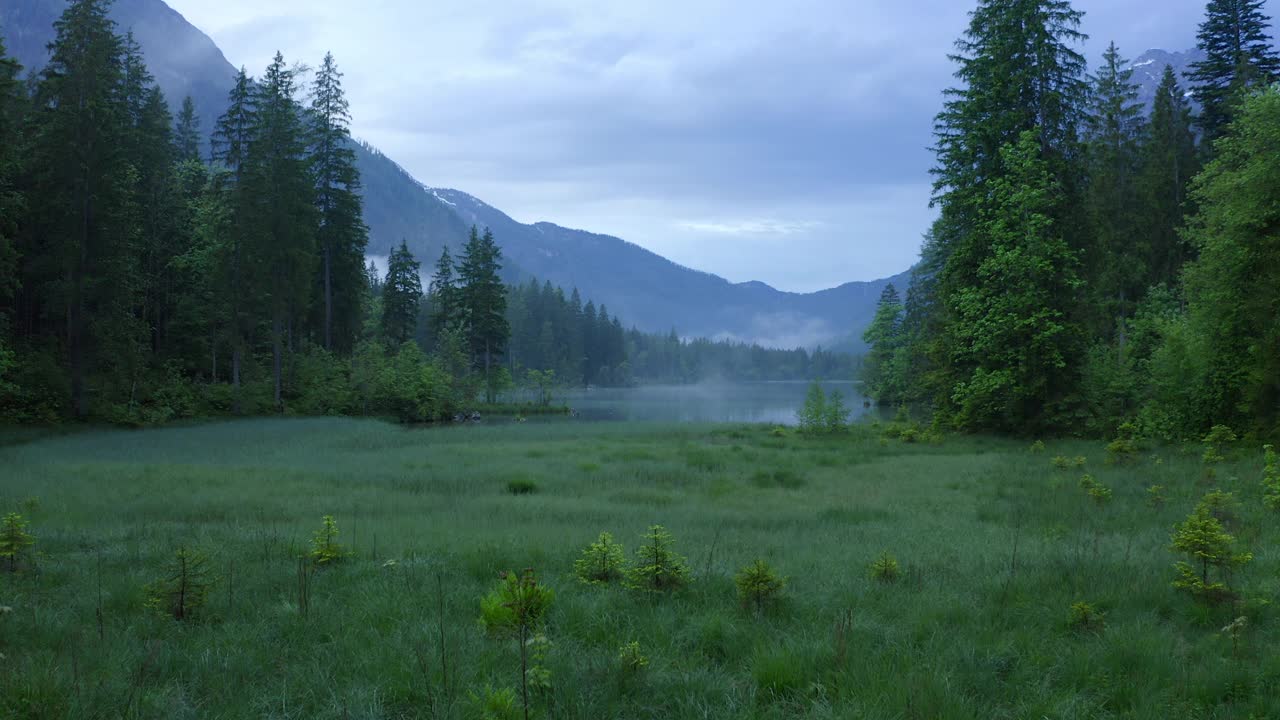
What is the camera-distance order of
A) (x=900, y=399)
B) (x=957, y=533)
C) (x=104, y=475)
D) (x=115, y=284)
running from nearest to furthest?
(x=957, y=533), (x=104, y=475), (x=115, y=284), (x=900, y=399)

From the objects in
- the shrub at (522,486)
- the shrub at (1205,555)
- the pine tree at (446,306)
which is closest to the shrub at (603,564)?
the shrub at (1205,555)

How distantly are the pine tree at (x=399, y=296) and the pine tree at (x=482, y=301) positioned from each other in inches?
213

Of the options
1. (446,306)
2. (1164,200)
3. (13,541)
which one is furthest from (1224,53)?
(446,306)

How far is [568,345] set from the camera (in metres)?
121

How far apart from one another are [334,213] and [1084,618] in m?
53.0

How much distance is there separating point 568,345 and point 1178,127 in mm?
95408

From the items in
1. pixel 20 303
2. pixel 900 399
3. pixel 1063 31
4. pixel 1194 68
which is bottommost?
pixel 900 399

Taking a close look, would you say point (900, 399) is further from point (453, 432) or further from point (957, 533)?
point (957, 533)

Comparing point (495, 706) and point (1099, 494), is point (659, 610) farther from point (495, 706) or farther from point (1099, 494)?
point (1099, 494)

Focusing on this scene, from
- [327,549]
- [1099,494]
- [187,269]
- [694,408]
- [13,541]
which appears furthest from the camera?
[694,408]

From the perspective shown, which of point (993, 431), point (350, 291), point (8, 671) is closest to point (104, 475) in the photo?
point (8, 671)

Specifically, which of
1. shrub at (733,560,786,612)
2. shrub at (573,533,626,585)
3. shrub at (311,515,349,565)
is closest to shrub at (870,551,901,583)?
shrub at (733,560,786,612)

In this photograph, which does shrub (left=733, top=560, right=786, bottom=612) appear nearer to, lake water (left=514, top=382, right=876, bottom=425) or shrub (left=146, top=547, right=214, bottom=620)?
shrub (left=146, top=547, right=214, bottom=620)

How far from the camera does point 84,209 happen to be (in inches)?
1144
